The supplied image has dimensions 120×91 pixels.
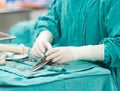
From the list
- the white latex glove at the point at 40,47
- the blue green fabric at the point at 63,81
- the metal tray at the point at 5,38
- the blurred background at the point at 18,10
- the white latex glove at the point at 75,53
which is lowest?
the blue green fabric at the point at 63,81

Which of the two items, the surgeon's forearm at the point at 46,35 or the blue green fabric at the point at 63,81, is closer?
the blue green fabric at the point at 63,81

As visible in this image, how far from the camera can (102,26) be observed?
118 centimetres

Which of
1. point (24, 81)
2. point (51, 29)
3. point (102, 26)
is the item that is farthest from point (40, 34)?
point (24, 81)

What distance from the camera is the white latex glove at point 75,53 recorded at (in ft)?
3.62

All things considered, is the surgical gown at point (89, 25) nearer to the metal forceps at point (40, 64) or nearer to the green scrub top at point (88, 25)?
the green scrub top at point (88, 25)

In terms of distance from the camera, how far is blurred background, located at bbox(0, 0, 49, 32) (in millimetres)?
2548

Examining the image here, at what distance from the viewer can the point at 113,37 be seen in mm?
1107

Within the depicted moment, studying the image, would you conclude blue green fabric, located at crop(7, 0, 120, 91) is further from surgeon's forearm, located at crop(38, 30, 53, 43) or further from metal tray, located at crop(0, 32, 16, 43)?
metal tray, located at crop(0, 32, 16, 43)

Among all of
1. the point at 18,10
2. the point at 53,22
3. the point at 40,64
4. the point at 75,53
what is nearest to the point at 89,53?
the point at 75,53

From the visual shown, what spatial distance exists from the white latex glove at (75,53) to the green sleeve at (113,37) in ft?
0.08

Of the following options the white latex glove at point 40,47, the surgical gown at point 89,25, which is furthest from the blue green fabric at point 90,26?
the white latex glove at point 40,47

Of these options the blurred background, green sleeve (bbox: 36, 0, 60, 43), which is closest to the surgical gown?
green sleeve (bbox: 36, 0, 60, 43)

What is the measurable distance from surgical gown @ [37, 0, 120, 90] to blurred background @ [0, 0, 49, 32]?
1.08m

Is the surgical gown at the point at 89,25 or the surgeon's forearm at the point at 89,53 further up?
the surgical gown at the point at 89,25
